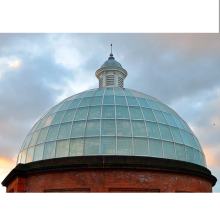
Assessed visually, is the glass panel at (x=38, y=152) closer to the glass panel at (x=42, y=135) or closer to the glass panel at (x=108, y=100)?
the glass panel at (x=42, y=135)

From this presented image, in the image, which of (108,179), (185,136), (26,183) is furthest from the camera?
(185,136)

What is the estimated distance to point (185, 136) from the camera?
63.9 ft

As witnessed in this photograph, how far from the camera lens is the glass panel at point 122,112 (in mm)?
18220

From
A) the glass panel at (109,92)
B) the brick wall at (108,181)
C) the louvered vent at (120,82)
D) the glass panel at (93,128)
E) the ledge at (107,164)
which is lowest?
the brick wall at (108,181)

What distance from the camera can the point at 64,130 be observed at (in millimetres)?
18016

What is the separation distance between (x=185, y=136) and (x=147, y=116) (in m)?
2.75

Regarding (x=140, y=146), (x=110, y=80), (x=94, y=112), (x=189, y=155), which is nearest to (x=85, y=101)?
(x=94, y=112)

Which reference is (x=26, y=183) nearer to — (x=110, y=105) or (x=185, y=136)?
(x=110, y=105)

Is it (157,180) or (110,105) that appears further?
(110,105)

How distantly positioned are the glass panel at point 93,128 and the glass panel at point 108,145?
616mm

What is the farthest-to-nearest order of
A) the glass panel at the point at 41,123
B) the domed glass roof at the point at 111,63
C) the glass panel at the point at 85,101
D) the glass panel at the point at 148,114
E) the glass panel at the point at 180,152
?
the domed glass roof at the point at 111,63
the glass panel at the point at 41,123
the glass panel at the point at 85,101
the glass panel at the point at 148,114
the glass panel at the point at 180,152

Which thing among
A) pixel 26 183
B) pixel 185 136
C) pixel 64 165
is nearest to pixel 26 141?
pixel 26 183

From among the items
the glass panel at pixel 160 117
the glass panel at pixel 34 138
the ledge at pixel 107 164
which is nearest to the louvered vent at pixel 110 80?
the glass panel at pixel 160 117

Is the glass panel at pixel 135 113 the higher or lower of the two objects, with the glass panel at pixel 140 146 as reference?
higher
